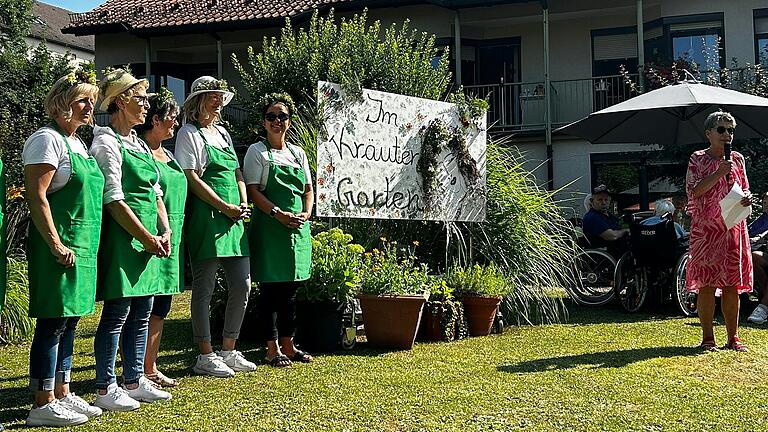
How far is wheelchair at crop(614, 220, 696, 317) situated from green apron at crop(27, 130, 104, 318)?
646cm

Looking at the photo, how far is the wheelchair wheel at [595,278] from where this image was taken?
32.3ft

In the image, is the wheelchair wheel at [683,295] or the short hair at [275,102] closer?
the short hair at [275,102]

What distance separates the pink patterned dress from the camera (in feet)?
21.3


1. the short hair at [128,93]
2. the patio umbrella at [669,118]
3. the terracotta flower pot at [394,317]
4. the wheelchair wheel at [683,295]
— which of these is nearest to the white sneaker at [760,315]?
the wheelchair wheel at [683,295]

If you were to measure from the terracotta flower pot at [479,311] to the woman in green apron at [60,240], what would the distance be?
12.6 ft

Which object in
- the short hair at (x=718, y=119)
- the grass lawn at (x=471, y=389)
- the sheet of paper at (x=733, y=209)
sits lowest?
the grass lawn at (x=471, y=389)

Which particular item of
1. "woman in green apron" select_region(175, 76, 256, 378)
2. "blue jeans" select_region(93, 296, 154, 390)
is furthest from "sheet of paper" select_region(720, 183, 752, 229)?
"blue jeans" select_region(93, 296, 154, 390)

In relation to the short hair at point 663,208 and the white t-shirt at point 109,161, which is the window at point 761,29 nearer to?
the short hair at point 663,208

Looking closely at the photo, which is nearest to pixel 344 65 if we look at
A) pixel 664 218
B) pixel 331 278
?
pixel 664 218

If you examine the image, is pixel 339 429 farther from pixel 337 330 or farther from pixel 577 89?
pixel 577 89

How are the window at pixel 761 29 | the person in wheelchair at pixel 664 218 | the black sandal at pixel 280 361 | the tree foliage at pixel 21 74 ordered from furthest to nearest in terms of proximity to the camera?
1. the tree foliage at pixel 21 74
2. the window at pixel 761 29
3. the person in wheelchair at pixel 664 218
4. the black sandal at pixel 280 361

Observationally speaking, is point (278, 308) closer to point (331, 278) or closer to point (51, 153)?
point (331, 278)

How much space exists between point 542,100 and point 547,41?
1.73m

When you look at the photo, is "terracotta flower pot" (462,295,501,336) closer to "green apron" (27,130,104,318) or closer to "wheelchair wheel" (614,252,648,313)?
"wheelchair wheel" (614,252,648,313)
